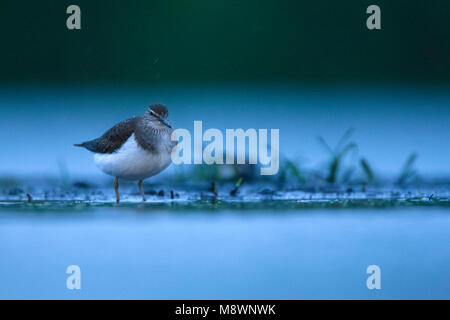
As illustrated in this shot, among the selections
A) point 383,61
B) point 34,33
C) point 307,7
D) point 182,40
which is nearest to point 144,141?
point 182,40

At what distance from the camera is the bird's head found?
13.1 ft

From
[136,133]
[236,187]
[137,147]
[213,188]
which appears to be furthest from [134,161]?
[236,187]

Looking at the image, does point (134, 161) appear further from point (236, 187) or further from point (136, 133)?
point (236, 187)

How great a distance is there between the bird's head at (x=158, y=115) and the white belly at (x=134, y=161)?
0.55 ft

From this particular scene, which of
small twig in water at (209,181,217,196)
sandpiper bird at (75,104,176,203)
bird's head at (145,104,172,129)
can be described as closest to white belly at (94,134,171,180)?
sandpiper bird at (75,104,176,203)

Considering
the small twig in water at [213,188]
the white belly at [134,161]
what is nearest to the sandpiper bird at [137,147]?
the white belly at [134,161]

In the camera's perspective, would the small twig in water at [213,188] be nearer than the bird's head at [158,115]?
No

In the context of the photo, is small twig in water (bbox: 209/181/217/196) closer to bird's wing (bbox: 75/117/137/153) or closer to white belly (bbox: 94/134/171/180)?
white belly (bbox: 94/134/171/180)

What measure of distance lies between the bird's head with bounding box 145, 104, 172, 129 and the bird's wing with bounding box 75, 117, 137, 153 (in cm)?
10

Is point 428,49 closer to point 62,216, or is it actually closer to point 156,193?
point 156,193

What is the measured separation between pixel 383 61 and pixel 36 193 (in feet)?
7.26

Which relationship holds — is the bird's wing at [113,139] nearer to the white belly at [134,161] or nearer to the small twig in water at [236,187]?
the white belly at [134,161]

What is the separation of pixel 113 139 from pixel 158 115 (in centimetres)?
30

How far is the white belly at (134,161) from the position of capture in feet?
12.7
